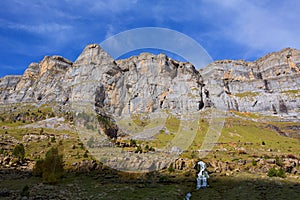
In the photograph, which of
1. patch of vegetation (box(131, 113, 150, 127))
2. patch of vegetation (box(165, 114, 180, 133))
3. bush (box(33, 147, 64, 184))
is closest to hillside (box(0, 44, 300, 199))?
patch of vegetation (box(165, 114, 180, 133))

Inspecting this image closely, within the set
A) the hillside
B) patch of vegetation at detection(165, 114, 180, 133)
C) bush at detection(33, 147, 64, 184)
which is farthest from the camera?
patch of vegetation at detection(165, 114, 180, 133)

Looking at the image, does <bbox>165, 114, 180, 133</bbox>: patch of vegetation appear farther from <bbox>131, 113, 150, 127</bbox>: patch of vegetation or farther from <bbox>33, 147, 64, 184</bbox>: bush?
<bbox>33, 147, 64, 184</bbox>: bush

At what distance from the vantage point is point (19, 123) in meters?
137

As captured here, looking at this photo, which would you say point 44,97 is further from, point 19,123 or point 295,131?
point 295,131

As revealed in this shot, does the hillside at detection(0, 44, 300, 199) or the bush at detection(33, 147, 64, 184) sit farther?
the hillside at detection(0, 44, 300, 199)

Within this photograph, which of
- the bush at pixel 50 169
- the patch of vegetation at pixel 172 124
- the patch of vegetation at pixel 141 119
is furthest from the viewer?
the patch of vegetation at pixel 141 119

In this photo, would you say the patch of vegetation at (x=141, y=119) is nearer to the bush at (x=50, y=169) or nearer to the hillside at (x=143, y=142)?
the hillside at (x=143, y=142)

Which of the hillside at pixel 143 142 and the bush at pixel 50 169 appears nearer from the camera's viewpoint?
the bush at pixel 50 169

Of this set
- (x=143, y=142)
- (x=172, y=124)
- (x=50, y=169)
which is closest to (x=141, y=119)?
(x=172, y=124)

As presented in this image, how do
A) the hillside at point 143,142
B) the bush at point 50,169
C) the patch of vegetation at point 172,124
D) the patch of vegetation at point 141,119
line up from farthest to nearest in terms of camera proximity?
the patch of vegetation at point 141,119 → the patch of vegetation at point 172,124 → the hillside at point 143,142 → the bush at point 50,169

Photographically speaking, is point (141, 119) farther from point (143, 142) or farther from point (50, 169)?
point (50, 169)

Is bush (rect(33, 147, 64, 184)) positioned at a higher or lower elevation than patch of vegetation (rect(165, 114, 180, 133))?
lower

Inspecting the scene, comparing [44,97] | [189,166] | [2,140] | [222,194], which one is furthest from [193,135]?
[44,97]

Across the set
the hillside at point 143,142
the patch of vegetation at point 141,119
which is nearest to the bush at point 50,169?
the hillside at point 143,142
